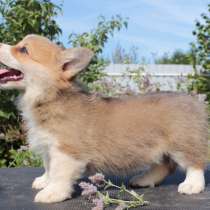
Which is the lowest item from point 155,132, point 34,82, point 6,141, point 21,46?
point 6,141

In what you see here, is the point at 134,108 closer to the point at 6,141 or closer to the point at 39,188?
the point at 39,188

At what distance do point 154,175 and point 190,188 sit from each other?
0.35 m

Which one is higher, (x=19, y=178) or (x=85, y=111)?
(x=85, y=111)

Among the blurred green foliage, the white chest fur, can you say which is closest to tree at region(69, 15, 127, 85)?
the blurred green foliage

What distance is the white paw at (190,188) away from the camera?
3148 mm

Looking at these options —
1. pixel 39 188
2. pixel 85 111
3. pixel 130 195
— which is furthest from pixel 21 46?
pixel 130 195

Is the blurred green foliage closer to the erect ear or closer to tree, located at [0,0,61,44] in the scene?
tree, located at [0,0,61,44]

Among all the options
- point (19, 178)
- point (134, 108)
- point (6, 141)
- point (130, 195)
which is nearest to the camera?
point (130, 195)

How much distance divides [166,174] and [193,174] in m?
0.31

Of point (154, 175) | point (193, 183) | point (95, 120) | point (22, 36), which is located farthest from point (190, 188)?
point (22, 36)

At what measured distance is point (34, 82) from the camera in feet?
10.5

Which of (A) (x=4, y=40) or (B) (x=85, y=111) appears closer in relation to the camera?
(B) (x=85, y=111)

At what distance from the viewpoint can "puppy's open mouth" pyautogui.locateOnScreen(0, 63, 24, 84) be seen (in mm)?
3201

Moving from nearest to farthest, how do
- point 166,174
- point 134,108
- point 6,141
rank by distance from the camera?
point 134,108
point 166,174
point 6,141
